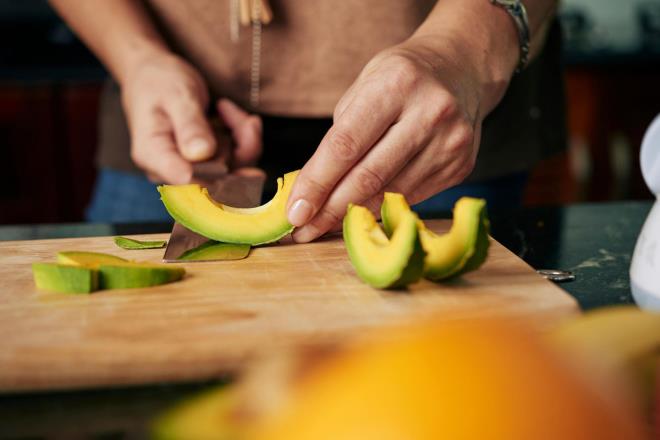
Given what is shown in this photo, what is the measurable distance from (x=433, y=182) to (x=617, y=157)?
8.50 feet

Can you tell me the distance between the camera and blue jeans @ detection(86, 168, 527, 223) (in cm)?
142

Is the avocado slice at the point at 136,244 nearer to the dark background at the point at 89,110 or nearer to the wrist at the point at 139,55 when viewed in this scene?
the wrist at the point at 139,55

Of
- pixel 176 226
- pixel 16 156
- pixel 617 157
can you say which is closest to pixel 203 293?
pixel 176 226

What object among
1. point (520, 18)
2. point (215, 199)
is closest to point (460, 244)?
point (215, 199)

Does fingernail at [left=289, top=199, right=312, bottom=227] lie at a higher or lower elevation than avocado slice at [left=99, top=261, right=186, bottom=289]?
higher

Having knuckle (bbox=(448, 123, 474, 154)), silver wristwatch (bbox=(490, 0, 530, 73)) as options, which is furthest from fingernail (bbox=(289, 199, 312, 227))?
silver wristwatch (bbox=(490, 0, 530, 73))

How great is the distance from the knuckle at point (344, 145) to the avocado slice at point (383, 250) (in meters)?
0.13

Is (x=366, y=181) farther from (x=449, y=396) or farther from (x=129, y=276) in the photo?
(x=449, y=396)

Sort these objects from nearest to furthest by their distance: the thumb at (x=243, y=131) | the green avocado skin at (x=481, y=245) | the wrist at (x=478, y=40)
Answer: the green avocado skin at (x=481, y=245) → the wrist at (x=478, y=40) → the thumb at (x=243, y=131)

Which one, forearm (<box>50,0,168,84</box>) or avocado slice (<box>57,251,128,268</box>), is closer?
avocado slice (<box>57,251,128,268</box>)

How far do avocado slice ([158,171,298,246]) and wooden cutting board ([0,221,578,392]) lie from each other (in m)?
0.03

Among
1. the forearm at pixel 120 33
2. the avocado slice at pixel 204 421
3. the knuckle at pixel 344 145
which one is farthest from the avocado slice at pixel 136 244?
the avocado slice at pixel 204 421

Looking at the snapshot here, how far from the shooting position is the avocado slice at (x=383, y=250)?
0.67 meters

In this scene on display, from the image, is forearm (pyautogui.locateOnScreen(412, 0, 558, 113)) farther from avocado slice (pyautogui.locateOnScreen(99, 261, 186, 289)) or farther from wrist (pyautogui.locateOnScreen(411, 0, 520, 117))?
avocado slice (pyautogui.locateOnScreen(99, 261, 186, 289))
